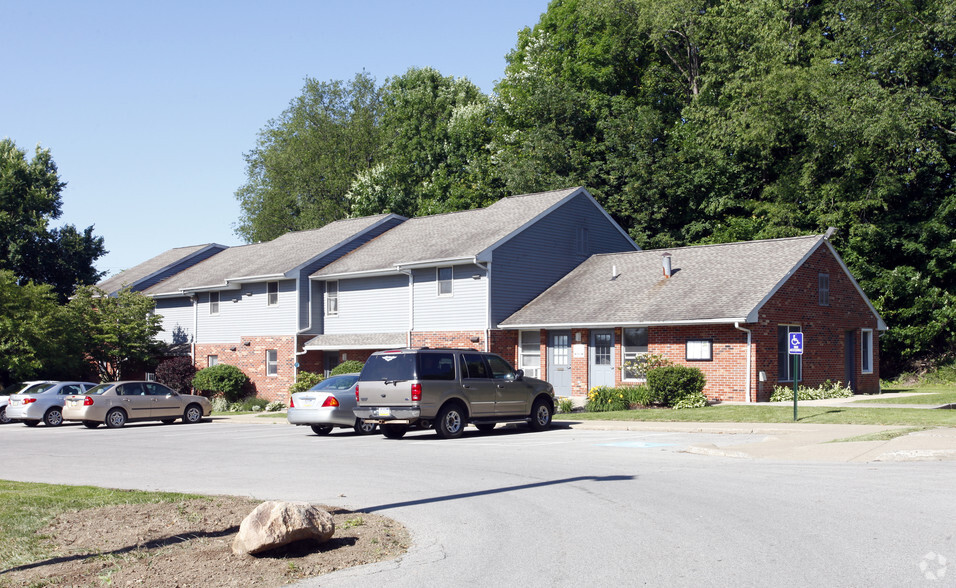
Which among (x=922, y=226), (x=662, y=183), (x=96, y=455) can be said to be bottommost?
(x=96, y=455)

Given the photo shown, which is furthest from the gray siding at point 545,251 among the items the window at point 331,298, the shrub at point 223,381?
the shrub at point 223,381

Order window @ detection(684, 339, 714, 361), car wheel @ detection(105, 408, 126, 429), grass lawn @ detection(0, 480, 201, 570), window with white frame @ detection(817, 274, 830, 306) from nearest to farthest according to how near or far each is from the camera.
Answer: grass lawn @ detection(0, 480, 201, 570) → car wheel @ detection(105, 408, 126, 429) → window @ detection(684, 339, 714, 361) → window with white frame @ detection(817, 274, 830, 306)

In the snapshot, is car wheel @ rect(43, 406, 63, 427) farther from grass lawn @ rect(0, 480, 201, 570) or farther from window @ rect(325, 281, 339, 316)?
grass lawn @ rect(0, 480, 201, 570)

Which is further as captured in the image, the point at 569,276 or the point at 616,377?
the point at 569,276

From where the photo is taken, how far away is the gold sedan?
2756 centimetres

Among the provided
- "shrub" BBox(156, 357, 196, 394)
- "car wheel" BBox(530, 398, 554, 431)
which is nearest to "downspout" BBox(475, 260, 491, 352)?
"car wheel" BBox(530, 398, 554, 431)

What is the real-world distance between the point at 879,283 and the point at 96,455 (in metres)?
33.9

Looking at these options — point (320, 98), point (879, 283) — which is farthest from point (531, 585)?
point (320, 98)

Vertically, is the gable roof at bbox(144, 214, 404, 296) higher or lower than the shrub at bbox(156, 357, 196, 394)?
higher

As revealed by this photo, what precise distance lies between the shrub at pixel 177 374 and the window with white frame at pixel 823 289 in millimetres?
28131

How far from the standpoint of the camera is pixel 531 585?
22.9ft

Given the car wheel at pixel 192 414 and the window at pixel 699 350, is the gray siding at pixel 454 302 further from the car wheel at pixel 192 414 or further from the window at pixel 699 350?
the car wheel at pixel 192 414

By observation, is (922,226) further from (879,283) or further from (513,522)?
(513,522)

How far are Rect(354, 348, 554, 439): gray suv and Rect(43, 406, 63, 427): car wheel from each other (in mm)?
14825
